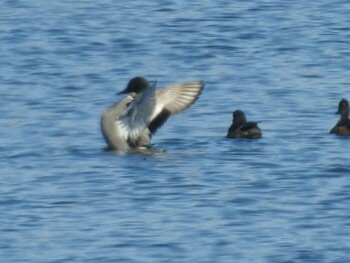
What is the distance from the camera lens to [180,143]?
17578mm

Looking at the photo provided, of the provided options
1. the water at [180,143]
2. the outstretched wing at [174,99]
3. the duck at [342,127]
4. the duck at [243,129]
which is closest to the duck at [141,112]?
the outstretched wing at [174,99]

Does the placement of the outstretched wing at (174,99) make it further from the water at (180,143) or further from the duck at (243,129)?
the duck at (243,129)

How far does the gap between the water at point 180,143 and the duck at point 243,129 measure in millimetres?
83

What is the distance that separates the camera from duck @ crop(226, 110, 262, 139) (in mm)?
17344

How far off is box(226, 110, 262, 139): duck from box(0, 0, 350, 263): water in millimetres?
83

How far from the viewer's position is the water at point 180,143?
13102 mm

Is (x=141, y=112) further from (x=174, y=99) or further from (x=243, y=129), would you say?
(x=243, y=129)

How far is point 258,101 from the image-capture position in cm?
2008

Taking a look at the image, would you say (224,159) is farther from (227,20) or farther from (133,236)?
(227,20)

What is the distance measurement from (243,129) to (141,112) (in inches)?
42.5

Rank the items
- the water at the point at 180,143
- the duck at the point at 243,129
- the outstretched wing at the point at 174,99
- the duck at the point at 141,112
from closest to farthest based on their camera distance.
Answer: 1. the water at the point at 180,143
2. the duck at the point at 141,112
3. the duck at the point at 243,129
4. the outstretched wing at the point at 174,99

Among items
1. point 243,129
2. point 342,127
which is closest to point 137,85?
point 243,129

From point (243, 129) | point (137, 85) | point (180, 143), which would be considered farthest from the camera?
point (137, 85)

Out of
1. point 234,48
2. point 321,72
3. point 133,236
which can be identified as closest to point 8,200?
point 133,236
